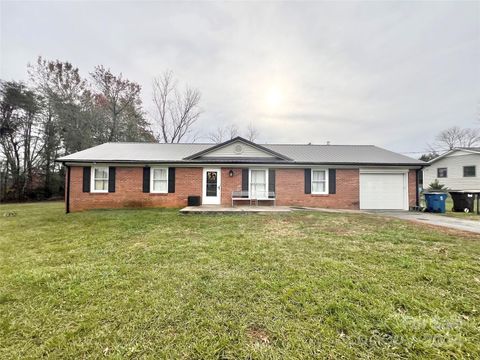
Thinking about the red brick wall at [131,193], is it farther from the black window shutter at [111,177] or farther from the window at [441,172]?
the window at [441,172]

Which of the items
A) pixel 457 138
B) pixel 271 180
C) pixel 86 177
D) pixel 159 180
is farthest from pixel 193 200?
pixel 457 138

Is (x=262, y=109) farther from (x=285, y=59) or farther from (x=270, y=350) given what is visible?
(x=270, y=350)

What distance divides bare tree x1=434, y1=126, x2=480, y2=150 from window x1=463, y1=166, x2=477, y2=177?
711 inches

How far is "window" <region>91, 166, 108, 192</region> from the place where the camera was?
37.9 ft

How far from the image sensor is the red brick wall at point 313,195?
11.8 metres

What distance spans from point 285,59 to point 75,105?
22171 mm

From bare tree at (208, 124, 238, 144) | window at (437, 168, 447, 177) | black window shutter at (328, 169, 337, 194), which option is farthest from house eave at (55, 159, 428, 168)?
bare tree at (208, 124, 238, 144)

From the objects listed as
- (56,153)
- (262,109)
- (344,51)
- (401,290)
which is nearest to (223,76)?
(262,109)

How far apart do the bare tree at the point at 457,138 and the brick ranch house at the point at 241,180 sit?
32123 millimetres

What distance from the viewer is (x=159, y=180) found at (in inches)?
466

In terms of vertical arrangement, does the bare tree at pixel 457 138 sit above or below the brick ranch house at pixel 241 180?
above

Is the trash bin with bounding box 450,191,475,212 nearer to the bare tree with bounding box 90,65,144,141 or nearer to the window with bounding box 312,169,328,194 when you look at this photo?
the window with bounding box 312,169,328,194

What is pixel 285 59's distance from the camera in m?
13.3

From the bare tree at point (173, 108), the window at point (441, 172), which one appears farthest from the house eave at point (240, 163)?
the bare tree at point (173, 108)
